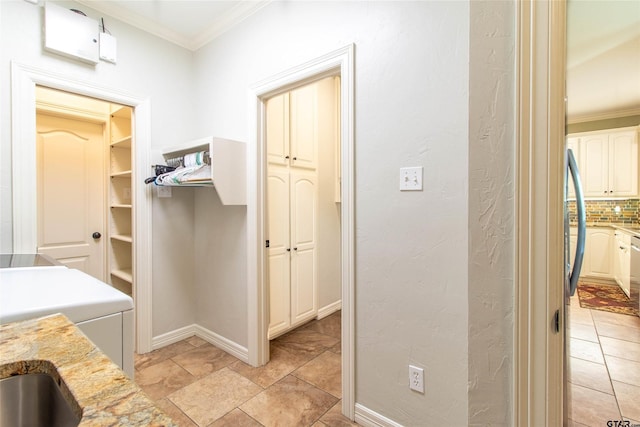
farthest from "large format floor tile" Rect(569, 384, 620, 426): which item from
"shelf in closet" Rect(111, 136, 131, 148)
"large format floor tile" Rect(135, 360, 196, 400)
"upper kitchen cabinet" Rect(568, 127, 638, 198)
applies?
"shelf in closet" Rect(111, 136, 131, 148)

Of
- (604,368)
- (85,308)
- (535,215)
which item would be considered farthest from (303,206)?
(604,368)

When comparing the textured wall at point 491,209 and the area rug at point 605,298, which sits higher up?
the textured wall at point 491,209

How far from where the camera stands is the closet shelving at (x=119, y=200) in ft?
9.58

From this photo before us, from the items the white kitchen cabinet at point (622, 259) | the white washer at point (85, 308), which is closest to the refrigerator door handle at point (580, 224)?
the white washer at point (85, 308)

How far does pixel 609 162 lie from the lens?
160 inches

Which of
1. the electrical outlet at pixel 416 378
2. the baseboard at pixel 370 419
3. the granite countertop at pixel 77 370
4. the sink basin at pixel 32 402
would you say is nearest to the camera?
the granite countertop at pixel 77 370

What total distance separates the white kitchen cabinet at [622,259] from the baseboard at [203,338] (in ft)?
14.0

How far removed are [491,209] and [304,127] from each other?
87.0 inches

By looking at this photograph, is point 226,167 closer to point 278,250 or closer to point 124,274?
point 278,250

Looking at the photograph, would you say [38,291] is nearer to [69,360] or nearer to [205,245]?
[69,360]

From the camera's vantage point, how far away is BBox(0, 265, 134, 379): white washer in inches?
31.6

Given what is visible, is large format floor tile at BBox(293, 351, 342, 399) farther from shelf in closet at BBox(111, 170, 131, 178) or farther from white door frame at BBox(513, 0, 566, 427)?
shelf in closet at BBox(111, 170, 131, 178)

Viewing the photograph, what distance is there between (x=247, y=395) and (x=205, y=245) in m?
1.24

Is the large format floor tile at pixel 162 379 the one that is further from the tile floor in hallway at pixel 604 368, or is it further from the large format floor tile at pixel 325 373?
the tile floor in hallway at pixel 604 368
